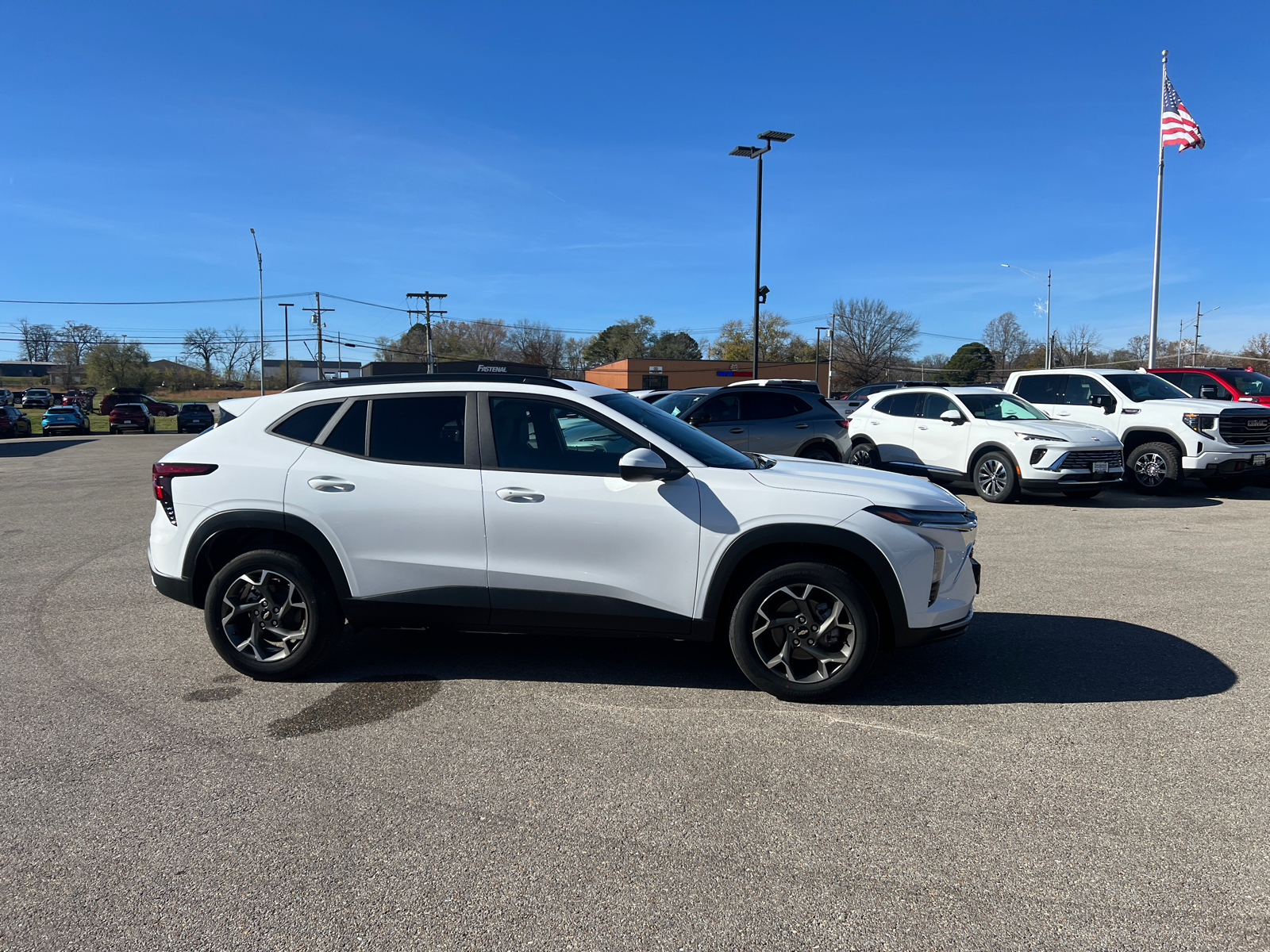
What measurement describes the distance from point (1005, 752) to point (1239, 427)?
458 inches

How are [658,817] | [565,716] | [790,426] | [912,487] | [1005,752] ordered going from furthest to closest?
[790,426], [912,487], [565,716], [1005,752], [658,817]

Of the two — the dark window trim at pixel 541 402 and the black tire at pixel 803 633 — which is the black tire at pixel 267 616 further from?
the black tire at pixel 803 633

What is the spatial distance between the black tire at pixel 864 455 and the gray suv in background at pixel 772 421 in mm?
810

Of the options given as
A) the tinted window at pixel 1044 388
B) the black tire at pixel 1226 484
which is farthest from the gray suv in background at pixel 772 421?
the black tire at pixel 1226 484

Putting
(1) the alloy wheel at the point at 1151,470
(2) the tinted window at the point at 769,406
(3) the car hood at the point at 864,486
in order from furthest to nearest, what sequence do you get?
1. (2) the tinted window at the point at 769,406
2. (1) the alloy wheel at the point at 1151,470
3. (3) the car hood at the point at 864,486

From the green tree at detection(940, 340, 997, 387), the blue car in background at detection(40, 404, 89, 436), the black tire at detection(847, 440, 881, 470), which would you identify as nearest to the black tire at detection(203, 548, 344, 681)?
the black tire at detection(847, 440, 881, 470)

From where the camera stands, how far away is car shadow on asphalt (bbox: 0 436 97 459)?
88.0 ft

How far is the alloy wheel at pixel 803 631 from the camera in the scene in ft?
14.6

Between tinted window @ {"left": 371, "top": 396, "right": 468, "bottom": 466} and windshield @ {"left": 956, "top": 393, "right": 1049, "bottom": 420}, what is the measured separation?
32.7ft

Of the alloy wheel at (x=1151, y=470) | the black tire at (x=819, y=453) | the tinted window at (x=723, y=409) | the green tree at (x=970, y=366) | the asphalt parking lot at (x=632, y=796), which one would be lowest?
the asphalt parking lot at (x=632, y=796)

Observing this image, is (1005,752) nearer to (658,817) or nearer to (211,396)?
(658,817)

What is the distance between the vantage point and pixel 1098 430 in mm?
12250

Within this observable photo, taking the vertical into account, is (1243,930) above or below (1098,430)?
below

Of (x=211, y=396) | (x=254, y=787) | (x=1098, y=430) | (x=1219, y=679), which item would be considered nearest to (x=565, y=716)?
(x=254, y=787)
